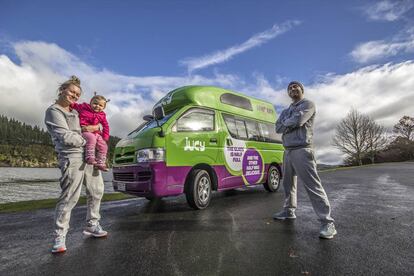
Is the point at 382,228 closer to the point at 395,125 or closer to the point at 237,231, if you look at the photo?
the point at 237,231

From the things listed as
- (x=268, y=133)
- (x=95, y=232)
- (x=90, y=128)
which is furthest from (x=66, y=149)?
(x=268, y=133)

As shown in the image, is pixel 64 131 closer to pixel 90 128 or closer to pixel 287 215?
pixel 90 128

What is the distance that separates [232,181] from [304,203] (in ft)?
5.71

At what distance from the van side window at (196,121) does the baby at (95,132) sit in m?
1.78

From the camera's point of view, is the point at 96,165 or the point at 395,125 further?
the point at 395,125

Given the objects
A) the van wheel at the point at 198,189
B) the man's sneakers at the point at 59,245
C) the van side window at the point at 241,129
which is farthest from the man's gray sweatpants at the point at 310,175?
the man's sneakers at the point at 59,245

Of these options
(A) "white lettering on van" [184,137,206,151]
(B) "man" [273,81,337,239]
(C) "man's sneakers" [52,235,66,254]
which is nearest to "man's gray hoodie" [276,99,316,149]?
(B) "man" [273,81,337,239]

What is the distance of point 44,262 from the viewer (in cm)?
263

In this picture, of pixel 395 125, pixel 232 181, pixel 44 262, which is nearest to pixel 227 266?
pixel 44 262

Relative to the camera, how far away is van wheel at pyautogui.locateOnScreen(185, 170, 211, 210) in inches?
200

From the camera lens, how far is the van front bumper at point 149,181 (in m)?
4.58

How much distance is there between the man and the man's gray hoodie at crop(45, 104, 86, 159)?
289cm

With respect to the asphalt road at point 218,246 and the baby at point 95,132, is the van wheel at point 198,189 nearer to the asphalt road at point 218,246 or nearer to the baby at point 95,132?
the asphalt road at point 218,246

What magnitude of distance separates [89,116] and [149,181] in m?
1.73
